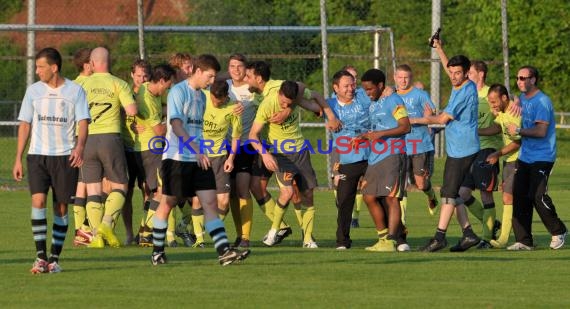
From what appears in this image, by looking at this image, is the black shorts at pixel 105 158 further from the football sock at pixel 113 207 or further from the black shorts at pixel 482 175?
the black shorts at pixel 482 175

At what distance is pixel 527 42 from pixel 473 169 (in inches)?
1114

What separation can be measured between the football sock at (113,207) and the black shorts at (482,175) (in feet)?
11.8

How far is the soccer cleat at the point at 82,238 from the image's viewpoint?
579 inches

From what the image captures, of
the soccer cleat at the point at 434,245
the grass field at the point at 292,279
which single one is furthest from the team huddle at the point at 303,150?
the grass field at the point at 292,279

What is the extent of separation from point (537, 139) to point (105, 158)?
4.45 meters

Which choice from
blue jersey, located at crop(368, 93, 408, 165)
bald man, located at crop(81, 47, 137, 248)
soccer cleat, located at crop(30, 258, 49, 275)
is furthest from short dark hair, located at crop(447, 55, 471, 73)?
soccer cleat, located at crop(30, 258, 49, 275)

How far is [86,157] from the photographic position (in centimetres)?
1473

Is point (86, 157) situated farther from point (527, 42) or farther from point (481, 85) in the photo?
point (527, 42)

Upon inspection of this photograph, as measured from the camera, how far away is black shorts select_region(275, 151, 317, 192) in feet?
49.3

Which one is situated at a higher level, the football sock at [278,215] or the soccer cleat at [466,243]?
the football sock at [278,215]

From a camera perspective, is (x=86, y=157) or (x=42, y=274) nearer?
(x=42, y=274)

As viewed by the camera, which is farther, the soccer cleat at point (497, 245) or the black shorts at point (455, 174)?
the soccer cleat at point (497, 245)

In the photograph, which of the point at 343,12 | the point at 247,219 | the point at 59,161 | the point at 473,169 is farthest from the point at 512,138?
the point at 343,12

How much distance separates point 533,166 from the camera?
14.7m
